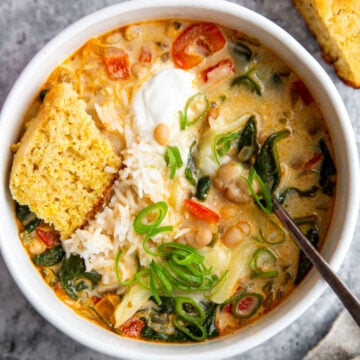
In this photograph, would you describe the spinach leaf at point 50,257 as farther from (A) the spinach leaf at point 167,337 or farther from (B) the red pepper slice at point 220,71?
(B) the red pepper slice at point 220,71

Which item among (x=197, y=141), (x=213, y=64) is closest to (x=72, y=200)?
(x=197, y=141)

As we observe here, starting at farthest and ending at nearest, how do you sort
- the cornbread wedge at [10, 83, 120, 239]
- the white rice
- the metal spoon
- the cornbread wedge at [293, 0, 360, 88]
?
the cornbread wedge at [293, 0, 360, 88] < the white rice < the cornbread wedge at [10, 83, 120, 239] < the metal spoon

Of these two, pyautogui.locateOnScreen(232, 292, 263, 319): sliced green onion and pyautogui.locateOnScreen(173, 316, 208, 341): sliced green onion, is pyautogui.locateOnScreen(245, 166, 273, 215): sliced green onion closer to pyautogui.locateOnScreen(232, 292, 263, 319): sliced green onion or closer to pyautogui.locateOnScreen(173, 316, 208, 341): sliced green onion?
pyautogui.locateOnScreen(232, 292, 263, 319): sliced green onion

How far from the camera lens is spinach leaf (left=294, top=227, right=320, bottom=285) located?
313 cm

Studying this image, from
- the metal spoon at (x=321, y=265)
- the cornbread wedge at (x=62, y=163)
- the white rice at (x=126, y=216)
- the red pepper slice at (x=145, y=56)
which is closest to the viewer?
the metal spoon at (x=321, y=265)

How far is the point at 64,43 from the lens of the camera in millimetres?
2951

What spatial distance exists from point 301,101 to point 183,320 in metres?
1.20

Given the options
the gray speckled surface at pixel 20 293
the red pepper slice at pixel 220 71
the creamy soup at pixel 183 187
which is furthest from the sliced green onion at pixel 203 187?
the gray speckled surface at pixel 20 293

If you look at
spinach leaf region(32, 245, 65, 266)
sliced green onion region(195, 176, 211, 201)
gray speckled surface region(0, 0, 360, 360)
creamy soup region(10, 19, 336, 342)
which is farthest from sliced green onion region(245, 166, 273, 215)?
spinach leaf region(32, 245, 65, 266)

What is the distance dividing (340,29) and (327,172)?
76cm

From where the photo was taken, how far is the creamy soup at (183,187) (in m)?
3.05

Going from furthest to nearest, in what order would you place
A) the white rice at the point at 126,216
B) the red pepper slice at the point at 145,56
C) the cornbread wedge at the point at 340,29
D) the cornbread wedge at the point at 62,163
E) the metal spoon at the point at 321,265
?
the cornbread wedge at the point at 340,29
the red pepper slice at the point at 145,56
the white rice at the point at 126,216
the cornbread wedge at the point at 62,163
the metal spoon at the point at 321,265

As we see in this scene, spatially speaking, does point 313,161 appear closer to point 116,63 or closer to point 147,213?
point 147,213

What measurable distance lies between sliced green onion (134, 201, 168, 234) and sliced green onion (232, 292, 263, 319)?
56 cm
